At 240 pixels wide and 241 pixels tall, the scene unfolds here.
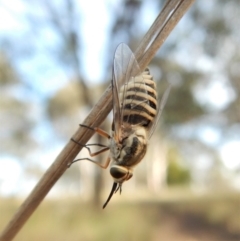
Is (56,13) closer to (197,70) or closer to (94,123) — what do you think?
(197,70)

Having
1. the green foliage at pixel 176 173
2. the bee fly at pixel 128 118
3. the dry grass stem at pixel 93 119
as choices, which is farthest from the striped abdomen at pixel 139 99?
the green foliage at pixel 176 173

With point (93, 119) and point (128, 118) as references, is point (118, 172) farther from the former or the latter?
point (93, 119)

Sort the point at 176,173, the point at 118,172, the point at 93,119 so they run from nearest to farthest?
the point at 93,119, the point at 118,172, the point at 176,173

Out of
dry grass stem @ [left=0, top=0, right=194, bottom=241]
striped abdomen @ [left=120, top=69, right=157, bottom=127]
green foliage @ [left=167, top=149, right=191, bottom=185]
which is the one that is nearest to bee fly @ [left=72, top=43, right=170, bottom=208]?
striped abdomen @ [left=120, top=69, right=157, bottom=127]

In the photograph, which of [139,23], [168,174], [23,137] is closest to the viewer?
[139,23]

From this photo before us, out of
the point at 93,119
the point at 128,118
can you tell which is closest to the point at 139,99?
the point at 128,118

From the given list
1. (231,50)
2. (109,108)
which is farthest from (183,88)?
(109,108)
